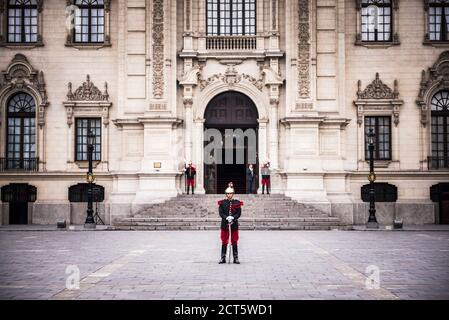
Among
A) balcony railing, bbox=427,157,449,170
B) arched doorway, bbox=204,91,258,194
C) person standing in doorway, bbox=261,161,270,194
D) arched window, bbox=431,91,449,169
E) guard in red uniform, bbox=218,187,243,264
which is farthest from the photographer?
arched doorway, bbox=204,91,258,194

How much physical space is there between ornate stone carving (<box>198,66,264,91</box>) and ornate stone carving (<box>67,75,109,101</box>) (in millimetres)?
5286

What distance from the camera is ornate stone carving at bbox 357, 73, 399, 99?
3522 cm

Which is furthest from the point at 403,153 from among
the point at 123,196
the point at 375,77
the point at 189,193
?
the point at 123,196

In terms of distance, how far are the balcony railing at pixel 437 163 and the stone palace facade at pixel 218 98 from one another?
0.06m

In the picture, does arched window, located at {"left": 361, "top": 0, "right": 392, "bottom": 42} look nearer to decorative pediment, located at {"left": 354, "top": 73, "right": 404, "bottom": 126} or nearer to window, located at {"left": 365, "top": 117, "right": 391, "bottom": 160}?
decorative pediment, located at {"left": 354, "top": 73, "right": 404, "bottom": 126}

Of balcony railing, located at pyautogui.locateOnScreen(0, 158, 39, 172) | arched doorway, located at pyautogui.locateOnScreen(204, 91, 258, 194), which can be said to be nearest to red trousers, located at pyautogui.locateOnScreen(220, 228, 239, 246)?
arched doorway, located at pyautogui.locateOnScreen(204, 91, 258, 194)

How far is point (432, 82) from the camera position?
35000 millimetres

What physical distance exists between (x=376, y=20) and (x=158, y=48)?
1188 cm

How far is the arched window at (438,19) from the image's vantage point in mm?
35438

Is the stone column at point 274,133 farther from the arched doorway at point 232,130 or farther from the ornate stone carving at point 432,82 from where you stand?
the ornate stone carving at point 432,82

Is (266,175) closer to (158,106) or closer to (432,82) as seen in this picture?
(158,106)

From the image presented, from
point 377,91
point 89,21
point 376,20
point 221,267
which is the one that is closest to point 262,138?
point 377,91

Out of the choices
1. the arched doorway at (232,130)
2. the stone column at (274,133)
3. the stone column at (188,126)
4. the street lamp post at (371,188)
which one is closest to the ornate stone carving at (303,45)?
the stone column at (274,133)

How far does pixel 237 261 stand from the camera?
1677 cm
